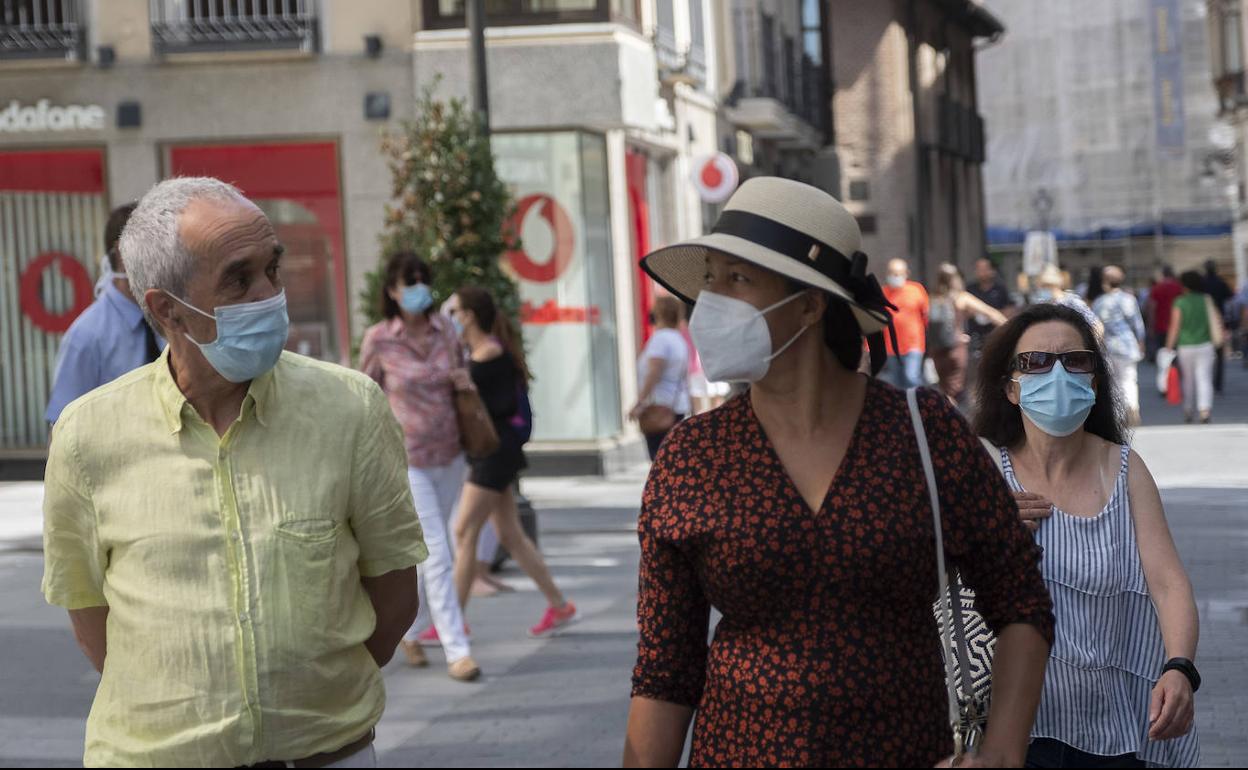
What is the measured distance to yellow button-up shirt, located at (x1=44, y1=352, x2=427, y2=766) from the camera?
3.29 meters

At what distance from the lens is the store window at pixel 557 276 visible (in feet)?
66.0

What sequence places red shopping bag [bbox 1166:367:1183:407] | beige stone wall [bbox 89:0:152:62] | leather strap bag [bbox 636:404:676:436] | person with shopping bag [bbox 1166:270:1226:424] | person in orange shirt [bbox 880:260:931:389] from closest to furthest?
leather strap bag [bbox 636:404:676:436], beige stone wall [bbox 89:0:152:62], person in orange shirt [bbox 880:260:931:389], person with shopping bag [bbox 1166:270:1226:424], red shopping bag [bbox 1166:367:1183:407]

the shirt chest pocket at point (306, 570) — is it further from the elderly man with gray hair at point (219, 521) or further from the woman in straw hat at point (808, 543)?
the woman in straw hat at point (808, 543)

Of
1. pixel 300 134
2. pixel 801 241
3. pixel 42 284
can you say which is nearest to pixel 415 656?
pixel 801 241

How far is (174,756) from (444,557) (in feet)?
19.6

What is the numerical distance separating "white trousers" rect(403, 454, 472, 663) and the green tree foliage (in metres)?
3.70

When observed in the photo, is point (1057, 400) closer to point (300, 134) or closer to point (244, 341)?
point (244, 341)

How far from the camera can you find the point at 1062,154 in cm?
6819

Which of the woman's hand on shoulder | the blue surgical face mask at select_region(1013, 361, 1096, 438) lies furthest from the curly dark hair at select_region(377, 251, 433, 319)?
the woman's hand on shoulder

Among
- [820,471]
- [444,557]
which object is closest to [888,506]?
[820,471]

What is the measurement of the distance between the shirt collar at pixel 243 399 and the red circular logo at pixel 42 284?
17.3 m

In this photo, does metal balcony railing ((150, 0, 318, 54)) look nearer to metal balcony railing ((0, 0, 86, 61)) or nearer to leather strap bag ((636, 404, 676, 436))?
metal balcony railing ((0, 0, 86, 61))

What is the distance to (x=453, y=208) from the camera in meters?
13.5

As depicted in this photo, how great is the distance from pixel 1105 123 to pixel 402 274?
201 feet
